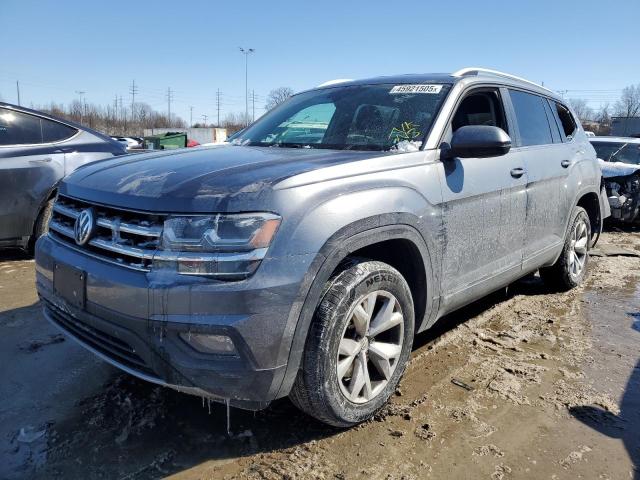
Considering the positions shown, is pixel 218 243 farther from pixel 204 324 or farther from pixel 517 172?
pixel 517 172

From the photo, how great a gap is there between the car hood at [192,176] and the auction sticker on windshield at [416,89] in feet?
2.57

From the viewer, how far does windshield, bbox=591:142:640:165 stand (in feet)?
31.0

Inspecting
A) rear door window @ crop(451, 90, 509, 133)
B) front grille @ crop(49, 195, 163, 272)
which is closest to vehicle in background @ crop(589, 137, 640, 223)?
rear door window @ crop(451, 90, 509, 133)

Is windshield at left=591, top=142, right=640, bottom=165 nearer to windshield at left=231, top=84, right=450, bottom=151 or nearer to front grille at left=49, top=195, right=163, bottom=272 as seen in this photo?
windshield at left=231, top=84, right=450, bottom=151

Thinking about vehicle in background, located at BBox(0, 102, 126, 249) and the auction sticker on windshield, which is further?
vehicle in background, located at BBox(0, 102, 126, 249)

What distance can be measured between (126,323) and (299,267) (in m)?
0.77

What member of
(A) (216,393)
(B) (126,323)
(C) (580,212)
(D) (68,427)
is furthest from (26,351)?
(C) (580,212)

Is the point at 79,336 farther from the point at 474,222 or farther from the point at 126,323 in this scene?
the point at 474,222

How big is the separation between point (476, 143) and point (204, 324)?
5.96 feet

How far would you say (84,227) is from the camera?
2.46 meters

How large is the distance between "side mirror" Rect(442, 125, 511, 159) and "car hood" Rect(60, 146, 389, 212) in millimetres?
448

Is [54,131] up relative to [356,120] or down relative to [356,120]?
down

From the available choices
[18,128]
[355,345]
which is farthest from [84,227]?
[18,128]

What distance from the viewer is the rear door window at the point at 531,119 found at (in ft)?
13.0
